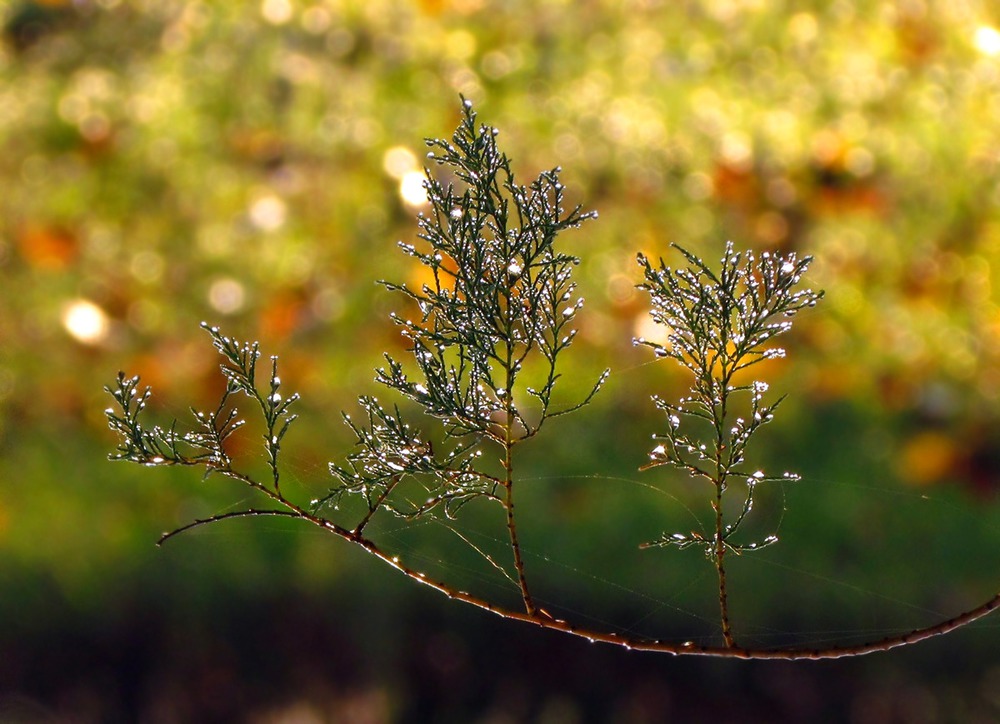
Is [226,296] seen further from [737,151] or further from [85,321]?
[737,151]

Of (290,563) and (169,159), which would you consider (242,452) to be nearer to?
(290,563)

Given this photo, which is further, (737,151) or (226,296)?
(737,151)

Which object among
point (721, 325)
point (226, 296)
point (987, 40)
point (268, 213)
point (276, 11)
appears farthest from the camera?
point (276, 11)

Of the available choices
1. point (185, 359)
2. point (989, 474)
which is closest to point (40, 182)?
point (185, 359)

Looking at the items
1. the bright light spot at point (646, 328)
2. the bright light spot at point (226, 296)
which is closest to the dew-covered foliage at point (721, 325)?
the bright light spot at point (646, 328)

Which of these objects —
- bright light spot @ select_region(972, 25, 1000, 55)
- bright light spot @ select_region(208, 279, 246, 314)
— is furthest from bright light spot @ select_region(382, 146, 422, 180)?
bright light spot @ select_region(972, 25, 1000, 55)

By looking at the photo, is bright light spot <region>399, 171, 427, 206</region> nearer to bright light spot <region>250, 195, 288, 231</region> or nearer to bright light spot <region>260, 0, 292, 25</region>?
bright light spot <region>250, 195, 288, 231</region>

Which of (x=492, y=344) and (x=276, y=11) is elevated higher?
(x=276, y=11)

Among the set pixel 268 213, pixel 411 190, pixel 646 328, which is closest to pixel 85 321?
pixel 268 213
